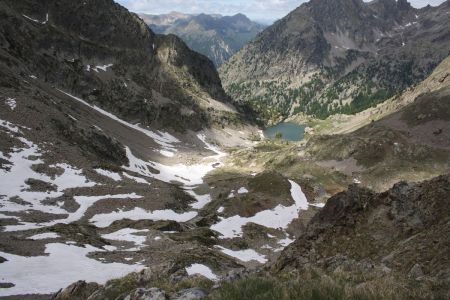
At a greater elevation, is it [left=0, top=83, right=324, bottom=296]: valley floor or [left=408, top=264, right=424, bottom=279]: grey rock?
[left=408, top=264, right=424, bottom=279]: grey rock

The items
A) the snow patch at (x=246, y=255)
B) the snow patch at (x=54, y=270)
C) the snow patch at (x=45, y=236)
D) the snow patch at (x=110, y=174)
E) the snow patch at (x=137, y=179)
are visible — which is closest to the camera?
the snow patch at (x=54, y=270)

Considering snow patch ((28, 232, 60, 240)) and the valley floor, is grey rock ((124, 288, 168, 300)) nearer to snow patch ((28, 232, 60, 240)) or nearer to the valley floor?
the valley floor

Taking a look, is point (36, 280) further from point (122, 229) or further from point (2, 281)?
point (122, 229)

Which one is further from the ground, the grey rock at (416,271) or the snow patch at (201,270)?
the grey rock at (416,271)

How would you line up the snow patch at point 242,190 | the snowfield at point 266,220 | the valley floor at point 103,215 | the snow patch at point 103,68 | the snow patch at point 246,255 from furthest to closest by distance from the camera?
the snow patch at point 103,68 → the snow patch at point 242,190 → the snowfield at point 266,220 → the snow patch at point 246,255 → the valley floor at point 103,215

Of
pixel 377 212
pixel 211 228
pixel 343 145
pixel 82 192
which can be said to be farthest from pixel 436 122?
pixel 377 212

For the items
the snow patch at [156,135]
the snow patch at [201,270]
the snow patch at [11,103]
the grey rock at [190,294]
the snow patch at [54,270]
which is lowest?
the snow patch at [156,135]

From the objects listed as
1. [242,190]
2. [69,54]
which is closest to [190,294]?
[242,190]

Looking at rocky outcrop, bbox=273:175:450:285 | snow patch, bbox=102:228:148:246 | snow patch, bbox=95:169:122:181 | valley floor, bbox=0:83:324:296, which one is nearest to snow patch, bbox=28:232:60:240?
valley floor, bbox=0:83:324:296

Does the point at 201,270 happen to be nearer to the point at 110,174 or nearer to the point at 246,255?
the point at 246,255

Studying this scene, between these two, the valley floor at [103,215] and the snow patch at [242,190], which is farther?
the snow patch at [242,190]

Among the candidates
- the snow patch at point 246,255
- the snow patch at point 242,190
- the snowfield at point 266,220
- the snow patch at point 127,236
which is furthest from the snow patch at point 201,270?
the snow patch at point 242,190

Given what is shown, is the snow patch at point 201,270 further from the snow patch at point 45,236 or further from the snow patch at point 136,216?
the snow patch at point 136,216

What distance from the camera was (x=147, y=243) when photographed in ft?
171
